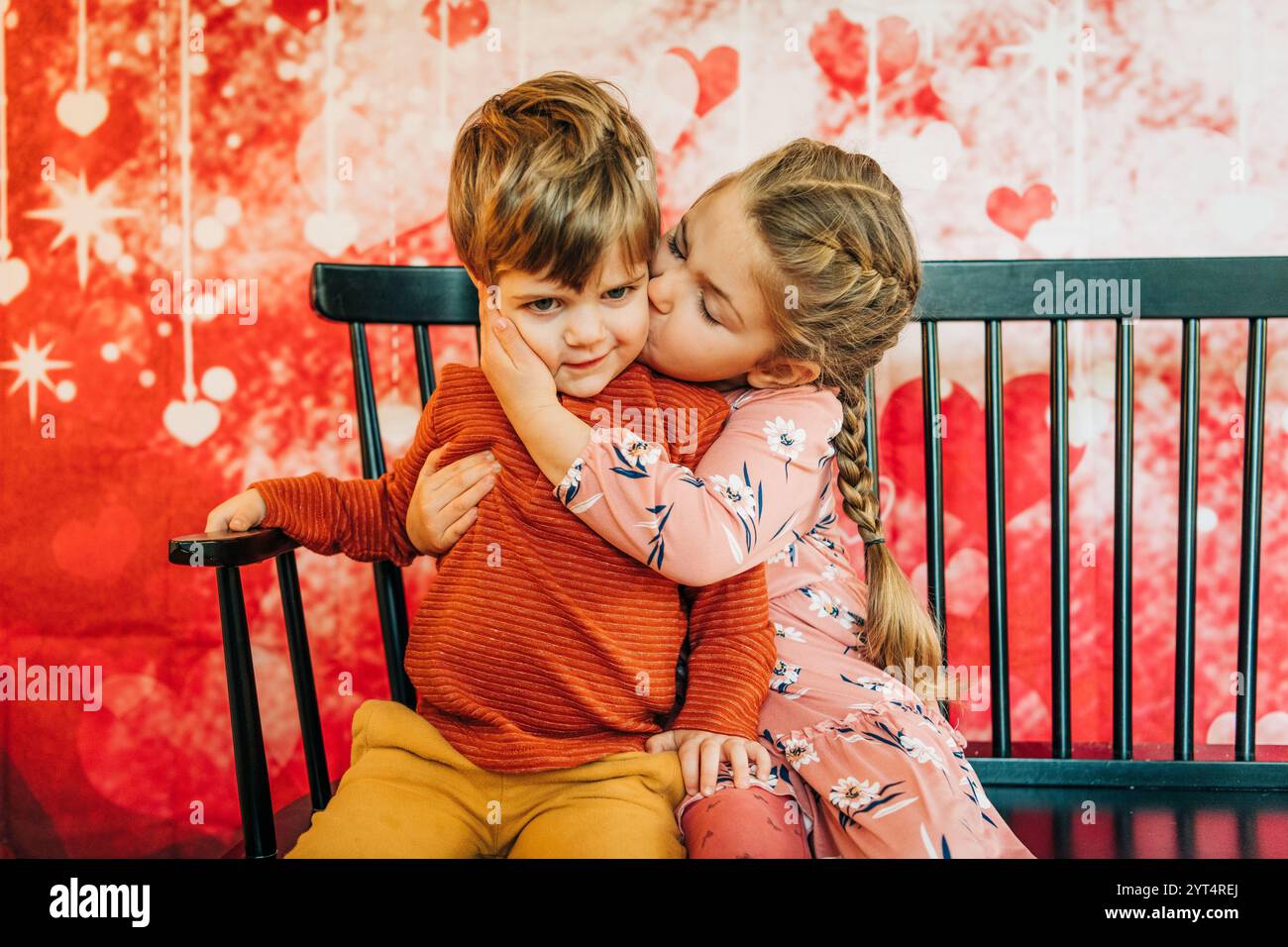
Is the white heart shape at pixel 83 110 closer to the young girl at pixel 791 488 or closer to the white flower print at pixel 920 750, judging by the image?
the young girl at pixel 791 488

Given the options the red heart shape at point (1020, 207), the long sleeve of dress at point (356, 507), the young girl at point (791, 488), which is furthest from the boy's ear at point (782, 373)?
the red heart shape at point (1020, 207)

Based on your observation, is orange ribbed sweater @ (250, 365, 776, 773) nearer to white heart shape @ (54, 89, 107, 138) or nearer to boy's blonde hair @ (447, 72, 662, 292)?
boy's blonde hair @ (447, 72, 662, 292)

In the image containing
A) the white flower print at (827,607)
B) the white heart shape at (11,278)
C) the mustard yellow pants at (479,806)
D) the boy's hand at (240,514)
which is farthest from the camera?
the white heart shape at (11,278)

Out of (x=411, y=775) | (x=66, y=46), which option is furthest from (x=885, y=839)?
(x=66, y=46)

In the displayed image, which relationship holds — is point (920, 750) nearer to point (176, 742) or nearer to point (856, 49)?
point (856, 49)

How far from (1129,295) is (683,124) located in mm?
647

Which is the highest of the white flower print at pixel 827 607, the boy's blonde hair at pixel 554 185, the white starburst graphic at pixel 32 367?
the boy's blonde hair at pixel 554 185

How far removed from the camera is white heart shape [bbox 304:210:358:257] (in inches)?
59.5

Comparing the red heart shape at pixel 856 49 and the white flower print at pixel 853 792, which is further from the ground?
the red heart shape at pixel 856 49

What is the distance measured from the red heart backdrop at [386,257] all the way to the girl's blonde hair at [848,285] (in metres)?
0.43

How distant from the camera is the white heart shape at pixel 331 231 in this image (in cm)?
151

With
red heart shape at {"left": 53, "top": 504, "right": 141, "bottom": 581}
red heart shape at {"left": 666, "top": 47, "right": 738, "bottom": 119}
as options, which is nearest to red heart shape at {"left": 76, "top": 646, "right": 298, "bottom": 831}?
red heart shape at {"left": 53, "top": 504, "right": 141, "bottom": 581}

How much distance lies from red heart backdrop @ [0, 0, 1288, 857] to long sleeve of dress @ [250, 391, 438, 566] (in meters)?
0.48

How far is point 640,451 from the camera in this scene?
0.94 meters
